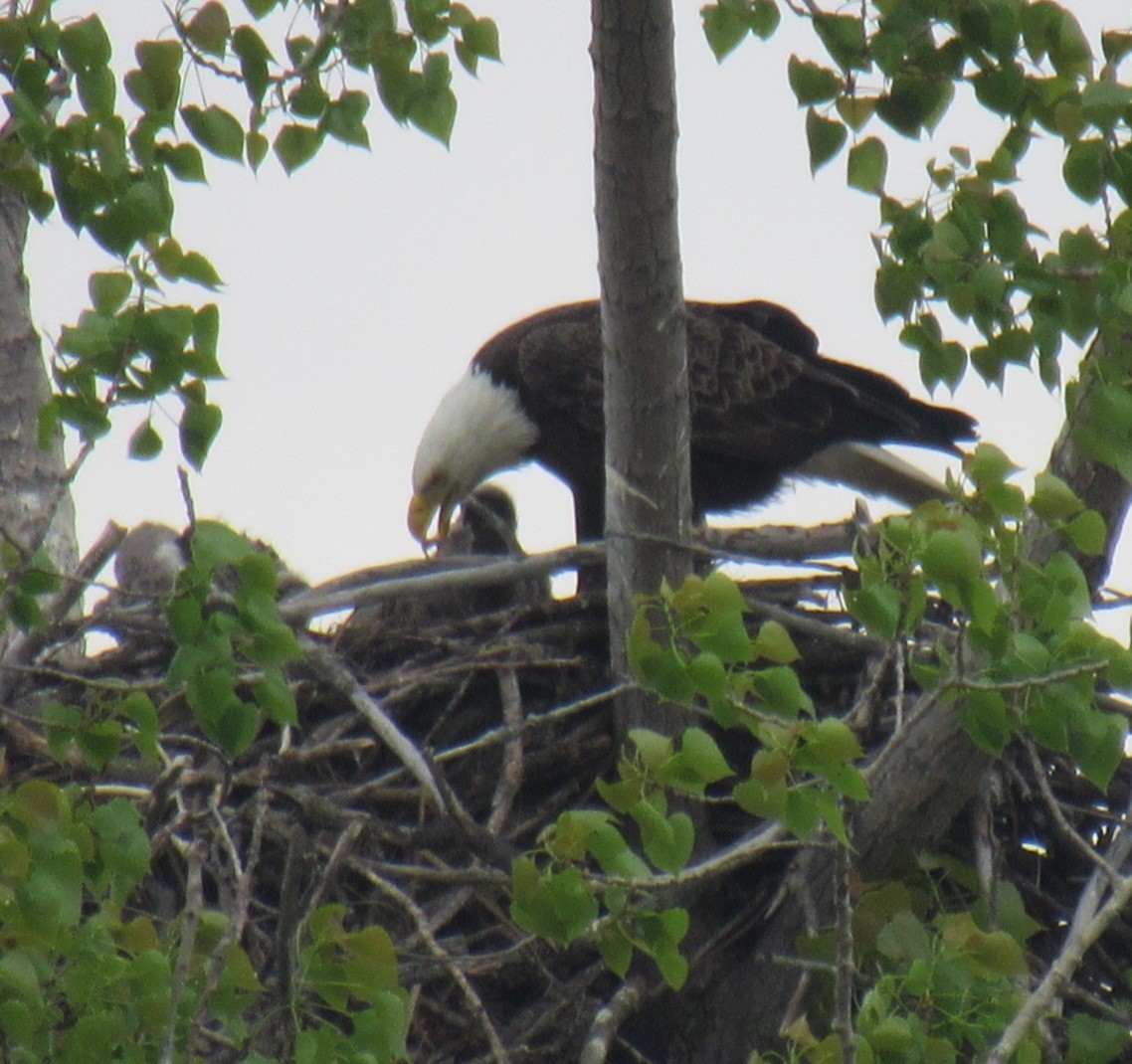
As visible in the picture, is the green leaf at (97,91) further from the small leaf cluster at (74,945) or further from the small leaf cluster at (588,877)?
the small leaf cluster at (588,877)

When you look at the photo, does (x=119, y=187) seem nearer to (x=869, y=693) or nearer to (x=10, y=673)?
(x=10, y=673)

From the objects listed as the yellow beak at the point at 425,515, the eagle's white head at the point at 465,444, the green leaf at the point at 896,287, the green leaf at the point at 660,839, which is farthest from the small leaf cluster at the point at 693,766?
the yellow beak at the point at 425,515

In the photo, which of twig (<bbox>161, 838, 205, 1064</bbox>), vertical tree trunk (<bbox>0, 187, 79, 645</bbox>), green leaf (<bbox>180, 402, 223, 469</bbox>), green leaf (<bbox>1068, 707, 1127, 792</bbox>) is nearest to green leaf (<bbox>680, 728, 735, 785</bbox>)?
green leaf (<bbox>1068, 707, 1127, 792</bbox>)

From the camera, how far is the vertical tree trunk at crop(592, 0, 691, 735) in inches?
117

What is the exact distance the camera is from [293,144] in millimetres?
3094

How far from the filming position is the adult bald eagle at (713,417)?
17.1 ft

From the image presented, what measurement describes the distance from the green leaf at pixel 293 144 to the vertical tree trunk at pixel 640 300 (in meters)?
0.46

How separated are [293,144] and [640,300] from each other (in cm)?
61

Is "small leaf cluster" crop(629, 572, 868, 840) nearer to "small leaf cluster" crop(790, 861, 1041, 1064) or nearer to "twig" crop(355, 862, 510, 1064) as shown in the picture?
"small leaf cluster" crop(790, 861, 1041, 1064)

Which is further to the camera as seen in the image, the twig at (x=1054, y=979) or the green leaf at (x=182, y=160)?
the green leaf at (x=182, y=160)

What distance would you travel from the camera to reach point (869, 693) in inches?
105

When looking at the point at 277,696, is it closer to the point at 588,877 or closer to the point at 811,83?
the point at 588,877

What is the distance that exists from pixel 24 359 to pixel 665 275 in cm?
182

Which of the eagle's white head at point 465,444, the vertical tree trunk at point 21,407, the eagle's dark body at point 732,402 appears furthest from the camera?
the eagle's white head at point 465,444
